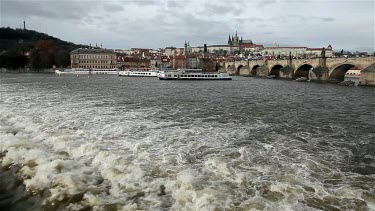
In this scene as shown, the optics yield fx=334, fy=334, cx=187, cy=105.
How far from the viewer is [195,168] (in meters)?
9.34

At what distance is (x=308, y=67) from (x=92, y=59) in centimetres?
8153

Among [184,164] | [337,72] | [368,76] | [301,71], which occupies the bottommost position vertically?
[184,164]

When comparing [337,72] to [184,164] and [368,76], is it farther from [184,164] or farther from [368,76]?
[184,164]

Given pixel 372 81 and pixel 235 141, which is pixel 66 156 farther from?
pixel 372 81

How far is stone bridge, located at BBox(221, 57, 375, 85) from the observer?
53491mm

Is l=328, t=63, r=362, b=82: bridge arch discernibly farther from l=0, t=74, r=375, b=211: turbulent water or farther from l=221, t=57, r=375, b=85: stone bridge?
l=0, t=74, r=375, b=211: turbulent water

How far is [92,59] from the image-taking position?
127625 millimetres

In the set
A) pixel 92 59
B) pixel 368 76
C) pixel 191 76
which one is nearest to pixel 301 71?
pixel 191 76

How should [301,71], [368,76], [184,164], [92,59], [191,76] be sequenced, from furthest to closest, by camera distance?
1. [92,59]
2. [301,71]
3. [191,76]
4. [368,76]
5. [184,164]

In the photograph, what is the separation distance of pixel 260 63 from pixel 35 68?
7706cm

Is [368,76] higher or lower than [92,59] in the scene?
lower

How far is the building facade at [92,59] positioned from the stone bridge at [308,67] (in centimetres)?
4863

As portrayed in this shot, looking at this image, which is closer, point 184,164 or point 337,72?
point 184,164

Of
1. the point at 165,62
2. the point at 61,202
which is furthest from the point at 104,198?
the point at 165,62
